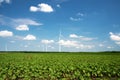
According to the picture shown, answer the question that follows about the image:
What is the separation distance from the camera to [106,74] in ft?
49.8

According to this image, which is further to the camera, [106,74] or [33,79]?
[106,74]

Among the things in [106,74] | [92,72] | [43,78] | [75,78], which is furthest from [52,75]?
[106,74]

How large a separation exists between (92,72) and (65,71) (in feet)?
7.26

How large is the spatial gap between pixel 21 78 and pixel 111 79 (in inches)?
254

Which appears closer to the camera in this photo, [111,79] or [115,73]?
[111,79]

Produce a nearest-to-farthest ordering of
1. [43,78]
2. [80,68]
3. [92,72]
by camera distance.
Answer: [43,78] < [92,72] < [80,68]

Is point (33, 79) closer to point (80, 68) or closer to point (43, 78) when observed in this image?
point (43, 78)

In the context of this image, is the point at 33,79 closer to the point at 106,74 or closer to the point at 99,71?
the point at 99,71

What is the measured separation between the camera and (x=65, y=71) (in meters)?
15.2

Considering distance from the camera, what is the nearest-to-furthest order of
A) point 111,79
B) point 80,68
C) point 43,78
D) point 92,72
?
point 43,78
point 111,79
point 92,72
point 80,68

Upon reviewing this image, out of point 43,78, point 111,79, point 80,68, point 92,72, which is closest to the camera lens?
point 43,78

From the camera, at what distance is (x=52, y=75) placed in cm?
1249

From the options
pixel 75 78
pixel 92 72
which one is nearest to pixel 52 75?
pixel 75 78

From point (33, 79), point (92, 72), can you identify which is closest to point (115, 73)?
point (92, 72)
